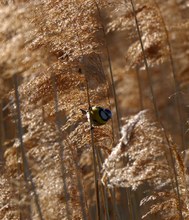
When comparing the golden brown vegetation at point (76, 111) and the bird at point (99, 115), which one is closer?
the bird at point (99, 115)

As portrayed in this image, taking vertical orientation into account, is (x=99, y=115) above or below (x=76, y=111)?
below

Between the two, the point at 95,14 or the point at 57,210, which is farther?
the point at 57,210

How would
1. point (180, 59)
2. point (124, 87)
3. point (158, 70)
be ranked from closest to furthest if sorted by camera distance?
1. point (180, 59)
2. point (124, 87)
3. point (158, 70)

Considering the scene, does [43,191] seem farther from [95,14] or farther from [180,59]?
[180,59]

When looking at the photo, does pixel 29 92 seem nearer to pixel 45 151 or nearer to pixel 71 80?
pixel 71 80

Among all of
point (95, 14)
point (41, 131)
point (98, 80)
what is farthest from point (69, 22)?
point (41, 131)

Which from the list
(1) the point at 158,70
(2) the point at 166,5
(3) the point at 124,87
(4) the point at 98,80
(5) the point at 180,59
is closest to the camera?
(4) the point at 98,80

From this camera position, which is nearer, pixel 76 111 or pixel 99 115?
pixel 99 115

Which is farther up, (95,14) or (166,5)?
(166,5)

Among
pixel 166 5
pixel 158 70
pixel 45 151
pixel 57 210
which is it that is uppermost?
pixel 158 70

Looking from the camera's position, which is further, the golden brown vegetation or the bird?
the golden brown vegetation
